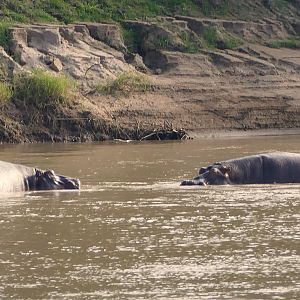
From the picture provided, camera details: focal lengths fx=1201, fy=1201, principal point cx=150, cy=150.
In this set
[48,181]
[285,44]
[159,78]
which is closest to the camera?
[48,181]

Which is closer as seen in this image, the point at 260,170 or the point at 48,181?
the point at 48,181

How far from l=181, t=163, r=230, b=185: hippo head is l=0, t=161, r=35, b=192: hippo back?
2362 mm

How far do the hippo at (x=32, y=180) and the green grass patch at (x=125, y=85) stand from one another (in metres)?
12.8

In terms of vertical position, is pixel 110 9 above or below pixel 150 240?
above

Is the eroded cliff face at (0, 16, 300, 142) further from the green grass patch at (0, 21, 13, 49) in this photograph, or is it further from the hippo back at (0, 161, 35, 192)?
the hippo back at (0, 161, 35, 192)

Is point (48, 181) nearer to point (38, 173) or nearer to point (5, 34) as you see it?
point (38, 173)

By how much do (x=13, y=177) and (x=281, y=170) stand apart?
13.4ft

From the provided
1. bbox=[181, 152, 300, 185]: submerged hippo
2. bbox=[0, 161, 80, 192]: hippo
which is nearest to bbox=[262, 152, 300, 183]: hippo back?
bbox=[181, 152, 300, 185]: submerged hippo

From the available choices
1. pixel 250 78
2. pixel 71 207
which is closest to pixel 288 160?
pixel 71 207

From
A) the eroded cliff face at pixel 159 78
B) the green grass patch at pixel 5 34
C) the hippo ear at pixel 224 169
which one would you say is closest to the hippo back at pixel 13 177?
the hippo ear at pixel 224 169

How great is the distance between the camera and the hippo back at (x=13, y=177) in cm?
1744

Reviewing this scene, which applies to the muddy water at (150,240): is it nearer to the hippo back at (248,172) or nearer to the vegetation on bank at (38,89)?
the hippo back at (248,172)

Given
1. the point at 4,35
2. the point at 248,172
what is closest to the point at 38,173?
the point at 248,172

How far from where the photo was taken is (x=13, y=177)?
17.8 m
